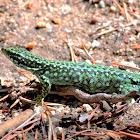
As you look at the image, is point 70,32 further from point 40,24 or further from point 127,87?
point 127,87

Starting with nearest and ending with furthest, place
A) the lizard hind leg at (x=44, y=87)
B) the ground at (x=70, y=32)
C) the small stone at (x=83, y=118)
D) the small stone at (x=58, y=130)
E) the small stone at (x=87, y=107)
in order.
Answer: the small stone at (x=58, y=130) → the small stone at (x=83, y=118) → the small stone at (x=87, y=107) → the lizard hind leg at (x=44, y=87) → the ground at (x=70, y=32)

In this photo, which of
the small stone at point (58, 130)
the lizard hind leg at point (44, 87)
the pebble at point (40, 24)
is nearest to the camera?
the small stone at point (58, 130)

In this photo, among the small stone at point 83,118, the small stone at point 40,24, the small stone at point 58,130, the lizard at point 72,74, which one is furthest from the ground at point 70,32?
the small stone at point 58,130

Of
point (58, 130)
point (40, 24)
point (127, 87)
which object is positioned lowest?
point (58, 130)

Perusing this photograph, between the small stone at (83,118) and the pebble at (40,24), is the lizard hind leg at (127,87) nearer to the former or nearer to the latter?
the small stone at (83,118)

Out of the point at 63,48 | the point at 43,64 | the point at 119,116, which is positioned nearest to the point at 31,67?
the point at 43,64

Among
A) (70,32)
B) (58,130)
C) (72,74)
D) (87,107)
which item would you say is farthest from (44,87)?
(70,32)
